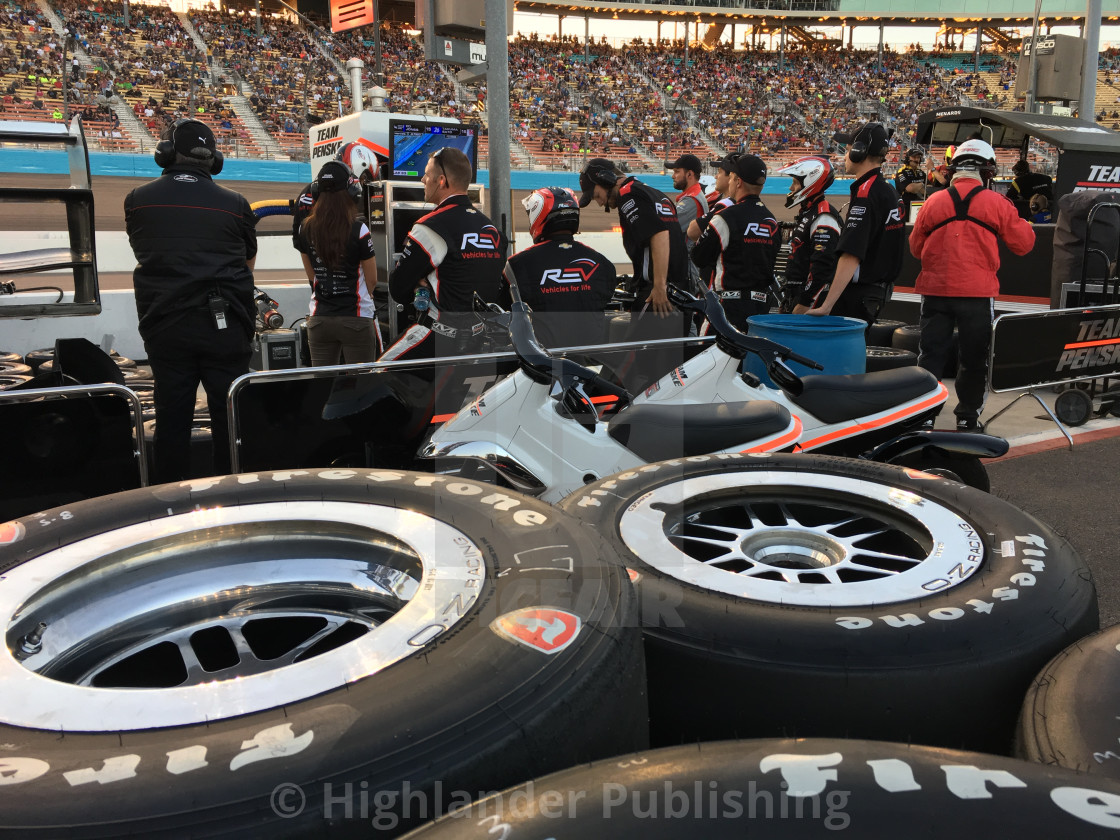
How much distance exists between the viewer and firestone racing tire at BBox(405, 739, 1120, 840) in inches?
33.3

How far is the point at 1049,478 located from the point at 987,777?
472 centimetres

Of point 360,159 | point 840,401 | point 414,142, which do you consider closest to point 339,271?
point 360,159

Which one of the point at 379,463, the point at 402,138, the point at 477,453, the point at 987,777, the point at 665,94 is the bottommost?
the point at 379,463

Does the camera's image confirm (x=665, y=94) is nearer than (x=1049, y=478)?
No

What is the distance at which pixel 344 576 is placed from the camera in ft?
5.65

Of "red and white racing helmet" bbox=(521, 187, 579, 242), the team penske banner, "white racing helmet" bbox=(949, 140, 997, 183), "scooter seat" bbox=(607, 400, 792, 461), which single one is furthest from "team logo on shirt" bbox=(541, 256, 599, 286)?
the team penske banner

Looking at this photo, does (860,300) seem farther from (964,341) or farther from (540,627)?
(540,627)

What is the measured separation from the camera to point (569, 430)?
9.90 ft

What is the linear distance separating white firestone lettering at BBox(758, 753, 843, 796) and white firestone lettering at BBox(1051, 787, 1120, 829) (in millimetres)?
221

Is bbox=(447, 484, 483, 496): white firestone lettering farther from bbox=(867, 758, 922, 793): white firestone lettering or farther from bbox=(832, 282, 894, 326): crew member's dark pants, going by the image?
bbox=(832, 282, 894, 326): crew member's dark pants

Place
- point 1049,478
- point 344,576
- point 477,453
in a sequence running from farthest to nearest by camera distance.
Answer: point 1049,478 → point 477,453 → point 344,576

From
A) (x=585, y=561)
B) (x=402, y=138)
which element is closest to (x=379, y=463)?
(x=585, y=561)

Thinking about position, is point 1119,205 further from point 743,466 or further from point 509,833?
point 509,833

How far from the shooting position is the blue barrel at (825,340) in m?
3.86
